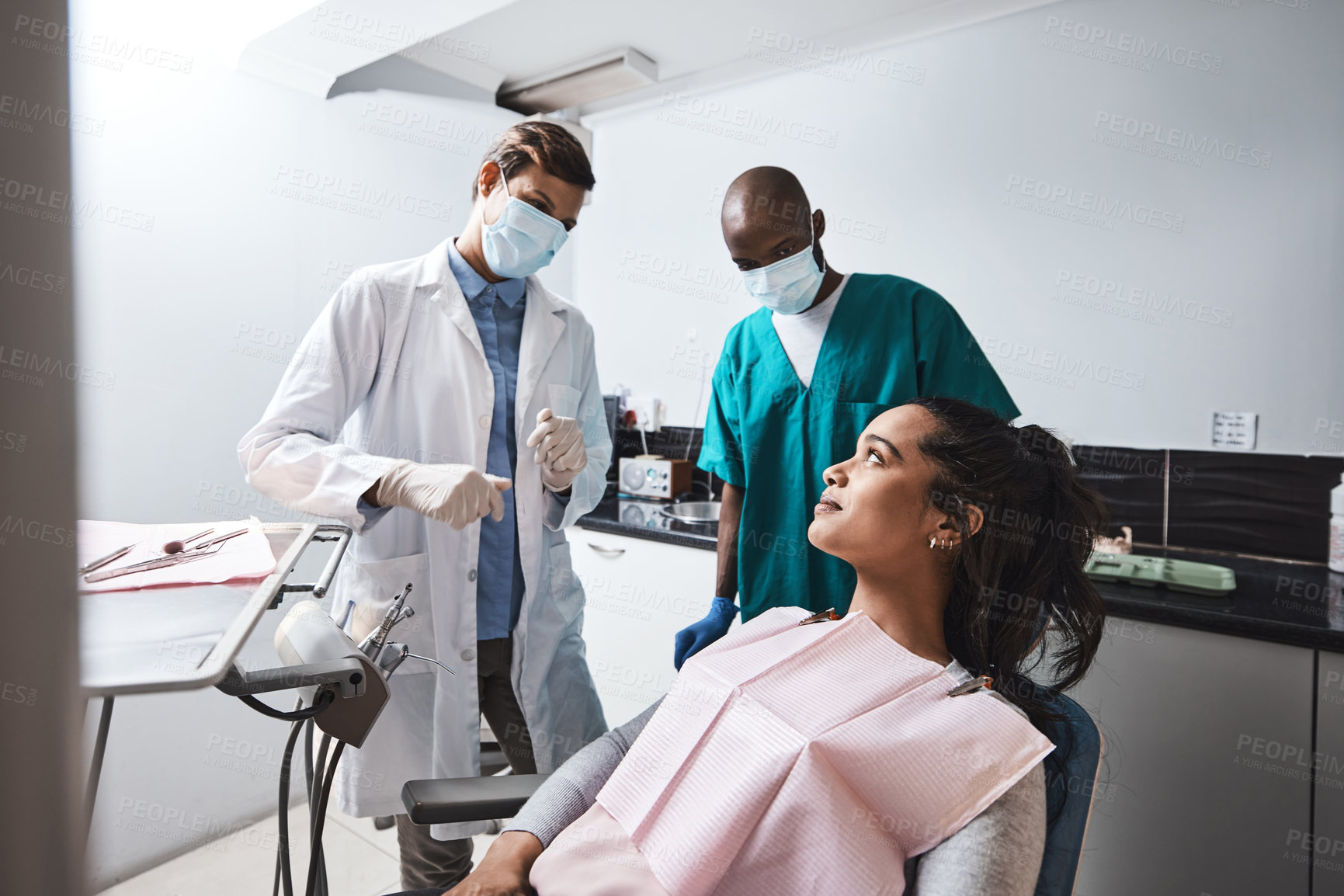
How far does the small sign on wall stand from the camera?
204cm

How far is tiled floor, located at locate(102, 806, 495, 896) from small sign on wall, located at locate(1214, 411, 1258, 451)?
7.70ft

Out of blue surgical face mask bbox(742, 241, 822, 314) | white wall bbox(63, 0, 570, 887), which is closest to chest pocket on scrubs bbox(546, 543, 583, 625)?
blue surgical face mask bbox(742, 241, 822, 314)

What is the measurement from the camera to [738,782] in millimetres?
956

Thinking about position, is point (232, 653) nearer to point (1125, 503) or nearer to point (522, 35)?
point (1125, 503)

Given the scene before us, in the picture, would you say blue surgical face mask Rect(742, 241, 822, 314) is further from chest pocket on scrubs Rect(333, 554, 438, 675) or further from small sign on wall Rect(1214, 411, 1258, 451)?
small sign on wall Rect(1214, 411, 1258, 451)

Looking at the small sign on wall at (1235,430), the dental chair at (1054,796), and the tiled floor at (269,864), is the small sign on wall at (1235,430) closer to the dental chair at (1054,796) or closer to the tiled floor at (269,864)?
the dental chair at (1054,796)

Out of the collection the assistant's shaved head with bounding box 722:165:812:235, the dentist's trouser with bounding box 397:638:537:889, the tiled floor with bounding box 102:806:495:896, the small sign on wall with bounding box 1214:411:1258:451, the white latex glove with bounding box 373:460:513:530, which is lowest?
the tiled floor with bounding box 102:806:495:896

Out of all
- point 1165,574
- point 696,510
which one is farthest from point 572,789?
point 696,510

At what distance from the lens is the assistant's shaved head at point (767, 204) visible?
1529 mm

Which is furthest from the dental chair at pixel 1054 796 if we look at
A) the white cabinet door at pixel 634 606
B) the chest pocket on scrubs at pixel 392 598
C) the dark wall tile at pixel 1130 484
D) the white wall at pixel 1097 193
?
the white wall at pixel 1097 193

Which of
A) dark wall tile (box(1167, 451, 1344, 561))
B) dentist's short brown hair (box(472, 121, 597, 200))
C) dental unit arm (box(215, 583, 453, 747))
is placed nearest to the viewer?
dental unit arm (box(215, 583, 453, 747))

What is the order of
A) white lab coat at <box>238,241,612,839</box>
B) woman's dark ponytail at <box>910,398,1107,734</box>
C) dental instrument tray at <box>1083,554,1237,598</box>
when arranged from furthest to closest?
dental instrument tray at <box>1083,554,1237,598</box> < white lab coat at <box>238,241,612,839</box> < woman's dark ponytail at <box>910,398,1107,734</box>

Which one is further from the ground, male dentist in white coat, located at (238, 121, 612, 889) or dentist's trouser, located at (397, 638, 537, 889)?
male dentist in white coat, located at (238, 121, 612, 889)

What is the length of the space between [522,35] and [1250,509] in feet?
8.93
